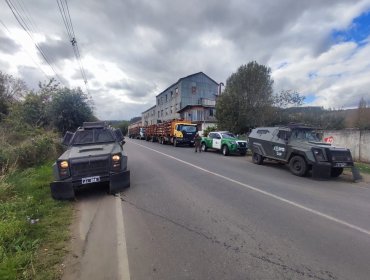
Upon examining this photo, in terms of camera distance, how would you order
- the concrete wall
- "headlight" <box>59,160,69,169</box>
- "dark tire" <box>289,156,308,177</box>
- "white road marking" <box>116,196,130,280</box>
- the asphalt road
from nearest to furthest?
"white road marking" <box>116,196,130,280</box> → the asphalt road → "headlight" <box>59,160,69,169</box> → "dark tire" <box>289,156,308,177</box> → the concrete wall

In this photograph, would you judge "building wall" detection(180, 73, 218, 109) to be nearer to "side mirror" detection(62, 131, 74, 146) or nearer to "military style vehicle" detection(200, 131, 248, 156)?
"military style vehicle" detection(200, 131, 248, 156)

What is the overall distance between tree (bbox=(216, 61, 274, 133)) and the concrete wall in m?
10.1

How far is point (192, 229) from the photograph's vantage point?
16.4ft

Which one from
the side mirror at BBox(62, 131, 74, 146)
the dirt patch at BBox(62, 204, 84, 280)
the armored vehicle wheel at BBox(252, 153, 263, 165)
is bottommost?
the dirt patch at BBox(62, 204, 84, 280)

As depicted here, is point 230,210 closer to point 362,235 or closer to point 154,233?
point 154,233

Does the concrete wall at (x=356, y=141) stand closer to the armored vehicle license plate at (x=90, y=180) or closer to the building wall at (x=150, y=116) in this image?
the armored vehicle license plate at (x=90, y=180)

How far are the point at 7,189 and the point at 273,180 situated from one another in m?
8.61

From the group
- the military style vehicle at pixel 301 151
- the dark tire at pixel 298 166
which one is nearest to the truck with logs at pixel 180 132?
the military style vehicle at pixel 301 151

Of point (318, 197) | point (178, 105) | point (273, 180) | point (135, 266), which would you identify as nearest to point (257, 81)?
point (273, 180)

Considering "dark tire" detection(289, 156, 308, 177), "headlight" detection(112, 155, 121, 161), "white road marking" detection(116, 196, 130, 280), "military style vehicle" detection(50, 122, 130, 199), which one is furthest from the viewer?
"dark tire" detection(289, 156, 308, 177)

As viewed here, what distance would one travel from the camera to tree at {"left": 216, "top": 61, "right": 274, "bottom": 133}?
2761 cm

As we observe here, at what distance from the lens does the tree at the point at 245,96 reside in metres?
27.6

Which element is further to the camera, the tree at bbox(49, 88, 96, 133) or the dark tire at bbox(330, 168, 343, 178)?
the tree at bbox(49, 88, 96, 133)

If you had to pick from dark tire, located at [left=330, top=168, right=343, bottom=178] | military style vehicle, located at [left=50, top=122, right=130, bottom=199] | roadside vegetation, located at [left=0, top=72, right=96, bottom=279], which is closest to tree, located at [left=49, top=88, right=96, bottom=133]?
roadside vegetation, located at [left=0, top=72, right=96, bottom=279]
